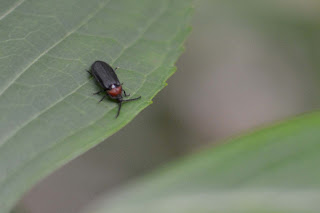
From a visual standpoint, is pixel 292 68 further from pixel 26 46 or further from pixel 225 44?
pixel 26 46

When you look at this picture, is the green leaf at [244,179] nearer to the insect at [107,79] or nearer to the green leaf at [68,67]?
the green leaf at [68,67]

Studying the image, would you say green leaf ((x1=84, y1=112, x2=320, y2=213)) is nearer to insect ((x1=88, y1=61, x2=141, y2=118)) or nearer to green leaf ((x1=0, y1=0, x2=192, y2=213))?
green leaf ((x1=0, y1=0, x2=192, y2=213))

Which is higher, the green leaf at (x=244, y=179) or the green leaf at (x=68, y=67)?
the green leaf at (x=68, y=67)

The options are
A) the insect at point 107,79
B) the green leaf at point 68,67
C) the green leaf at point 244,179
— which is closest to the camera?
the green leaf at point 244,179

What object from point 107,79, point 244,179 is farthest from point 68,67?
point 244,179

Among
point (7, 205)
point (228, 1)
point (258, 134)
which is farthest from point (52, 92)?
point (228, 1)

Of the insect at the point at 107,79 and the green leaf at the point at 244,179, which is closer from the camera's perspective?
the green leaf at the point at 244,179

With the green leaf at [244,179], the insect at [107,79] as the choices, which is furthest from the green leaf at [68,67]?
the green leaf at [244,179]

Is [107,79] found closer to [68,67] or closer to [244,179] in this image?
[68,67]
